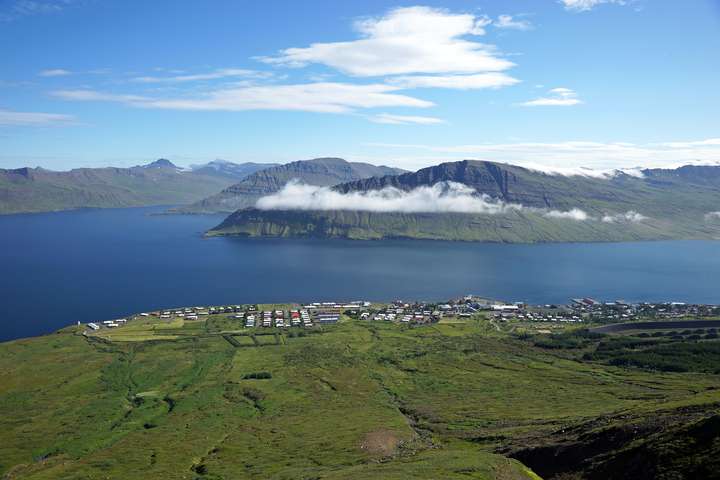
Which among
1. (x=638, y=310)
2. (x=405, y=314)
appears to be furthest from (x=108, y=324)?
(x=638, y=310)

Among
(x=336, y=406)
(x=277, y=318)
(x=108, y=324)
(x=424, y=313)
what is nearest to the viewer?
(x=336, y=406)

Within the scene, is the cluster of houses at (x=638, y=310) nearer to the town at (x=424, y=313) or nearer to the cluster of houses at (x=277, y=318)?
the town at (x=424, y=313)

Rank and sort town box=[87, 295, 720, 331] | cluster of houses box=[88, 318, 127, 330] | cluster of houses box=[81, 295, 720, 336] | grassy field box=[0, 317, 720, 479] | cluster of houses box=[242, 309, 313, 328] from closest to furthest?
grassy field box=[0, 317, 720, 479], cluster of houses box=[88, 318, 127, 330], cluster of houses box=[242, 309, 313, 328], town box=[87, 295, 720, 331], cluster of houses box=[81, 295, 720, 336]

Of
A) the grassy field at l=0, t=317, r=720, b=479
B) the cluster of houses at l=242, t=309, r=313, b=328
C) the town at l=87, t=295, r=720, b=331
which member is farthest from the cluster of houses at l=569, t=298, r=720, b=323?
the cluster of houses at l=242, t=309, r=313, b=328

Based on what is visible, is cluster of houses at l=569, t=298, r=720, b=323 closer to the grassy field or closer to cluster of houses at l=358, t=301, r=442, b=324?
the grassy field

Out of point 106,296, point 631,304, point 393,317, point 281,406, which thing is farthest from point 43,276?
point 631,304

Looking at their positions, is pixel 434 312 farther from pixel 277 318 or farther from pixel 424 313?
pixel 277 318

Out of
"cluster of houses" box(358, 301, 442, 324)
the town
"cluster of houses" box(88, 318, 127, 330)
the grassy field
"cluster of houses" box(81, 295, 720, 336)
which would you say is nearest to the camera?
the grassy field

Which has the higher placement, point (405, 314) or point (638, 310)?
point (638, 310)
